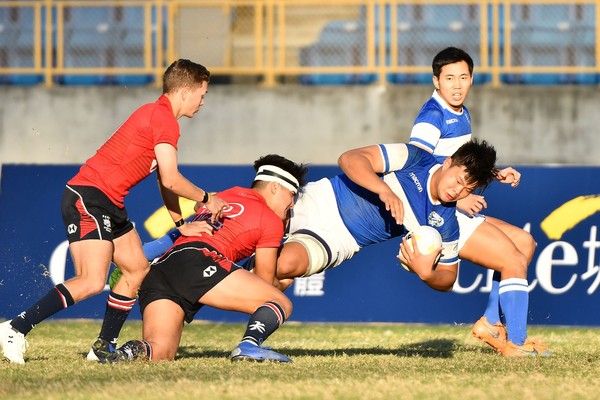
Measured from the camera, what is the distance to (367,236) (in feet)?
27.7

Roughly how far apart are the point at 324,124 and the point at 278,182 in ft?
24.8

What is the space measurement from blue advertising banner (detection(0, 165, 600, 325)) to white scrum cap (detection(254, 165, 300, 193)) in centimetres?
344

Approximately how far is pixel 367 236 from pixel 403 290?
10.2 ft

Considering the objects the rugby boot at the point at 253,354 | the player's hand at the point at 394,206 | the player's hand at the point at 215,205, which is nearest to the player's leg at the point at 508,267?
the player's hand at the point at 394,206

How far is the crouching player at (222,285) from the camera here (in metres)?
7.40

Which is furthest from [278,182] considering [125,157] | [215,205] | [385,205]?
[125,157]

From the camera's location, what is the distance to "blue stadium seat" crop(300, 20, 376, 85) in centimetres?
1616

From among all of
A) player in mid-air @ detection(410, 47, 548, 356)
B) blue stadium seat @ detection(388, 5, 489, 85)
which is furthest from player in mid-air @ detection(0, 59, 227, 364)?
blue stadium seat @ detection(388, 5, 489, 85)

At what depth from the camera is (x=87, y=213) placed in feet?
24.6

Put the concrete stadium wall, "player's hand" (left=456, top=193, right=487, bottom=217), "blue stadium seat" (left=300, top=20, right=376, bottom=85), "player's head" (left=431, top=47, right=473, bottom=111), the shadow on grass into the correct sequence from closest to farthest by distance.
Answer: the shadow on grass
"player's hand" (left=456, top=193, right=487, bottom=217)
"player's head" (left=431, top=47, right=473, bottom=111)
the concrete stadium wall
"blue stadium seat" (left=300, top=20, right=376, bottom=85)

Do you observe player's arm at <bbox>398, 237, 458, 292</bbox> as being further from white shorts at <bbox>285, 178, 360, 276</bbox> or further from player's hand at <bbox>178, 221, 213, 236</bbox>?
player's hand at <bbox>178, 221, 213, 236</bbox>

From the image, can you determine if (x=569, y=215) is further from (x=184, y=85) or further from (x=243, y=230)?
(x=184, y=85)

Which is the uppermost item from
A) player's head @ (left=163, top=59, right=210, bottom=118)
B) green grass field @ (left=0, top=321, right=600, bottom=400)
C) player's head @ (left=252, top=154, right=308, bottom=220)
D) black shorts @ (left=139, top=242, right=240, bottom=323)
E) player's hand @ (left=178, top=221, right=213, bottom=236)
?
player's head @ (left=163, top=59, right=210, bottom=118)

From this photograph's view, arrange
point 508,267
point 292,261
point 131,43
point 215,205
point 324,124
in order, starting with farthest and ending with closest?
point 131,43 → point 324,124 → point 508,267 → point 292,261 → point 215,205
